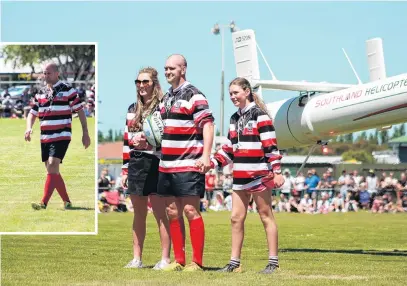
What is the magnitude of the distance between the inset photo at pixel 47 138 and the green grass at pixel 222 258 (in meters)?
0.53

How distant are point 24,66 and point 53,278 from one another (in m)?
2.77

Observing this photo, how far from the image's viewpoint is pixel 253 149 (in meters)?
11.0

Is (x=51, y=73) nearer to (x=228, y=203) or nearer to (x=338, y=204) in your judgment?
(x=338, y=204)

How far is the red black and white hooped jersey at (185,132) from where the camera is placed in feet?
35.1

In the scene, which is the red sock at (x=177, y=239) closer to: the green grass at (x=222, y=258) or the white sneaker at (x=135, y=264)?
the green grass at (x=222, y=258)

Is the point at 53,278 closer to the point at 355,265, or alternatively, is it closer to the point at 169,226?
the point at 169,226


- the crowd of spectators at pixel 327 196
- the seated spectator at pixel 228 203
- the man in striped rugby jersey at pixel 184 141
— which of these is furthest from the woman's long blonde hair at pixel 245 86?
the seated spectator at pixel 228 203

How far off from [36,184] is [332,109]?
769cm

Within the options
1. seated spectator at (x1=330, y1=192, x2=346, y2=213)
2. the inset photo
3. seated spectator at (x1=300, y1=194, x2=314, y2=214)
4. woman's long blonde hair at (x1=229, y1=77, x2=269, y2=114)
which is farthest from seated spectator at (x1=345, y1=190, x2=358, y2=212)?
woman's long blonde hair at (x1=229, y1=77, x2=269, y2=114)

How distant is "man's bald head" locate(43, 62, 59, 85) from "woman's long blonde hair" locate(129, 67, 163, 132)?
3.99ft

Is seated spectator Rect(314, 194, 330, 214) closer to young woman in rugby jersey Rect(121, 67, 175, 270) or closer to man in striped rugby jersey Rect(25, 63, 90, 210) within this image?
man in striped rugby jersey Rect(25, 63, 90, 210)

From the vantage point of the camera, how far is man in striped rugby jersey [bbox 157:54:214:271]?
10.7 meters

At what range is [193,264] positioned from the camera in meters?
11.0

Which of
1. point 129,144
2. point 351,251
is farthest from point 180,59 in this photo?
point 351,251
